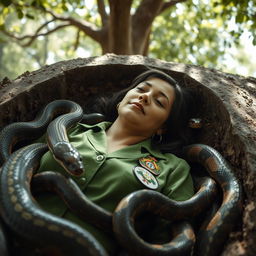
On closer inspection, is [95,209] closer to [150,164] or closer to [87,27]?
[150,164]

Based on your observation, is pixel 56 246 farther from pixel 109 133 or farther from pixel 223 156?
pixel 223 156

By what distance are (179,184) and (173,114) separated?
2.63 ft

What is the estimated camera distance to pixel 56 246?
182 centimetres

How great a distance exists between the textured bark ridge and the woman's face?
483 millimetres

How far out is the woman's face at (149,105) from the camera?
9.30 ft

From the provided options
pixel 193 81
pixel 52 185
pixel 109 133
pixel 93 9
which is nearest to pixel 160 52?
pixel 93 9

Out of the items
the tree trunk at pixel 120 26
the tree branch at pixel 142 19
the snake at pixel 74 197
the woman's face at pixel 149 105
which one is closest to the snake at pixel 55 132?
the snake at pixel 74 197

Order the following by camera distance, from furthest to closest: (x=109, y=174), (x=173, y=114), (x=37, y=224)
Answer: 1. (x=173, y=114)
2. (x=109, y=174)
3. (x=37, y=224)

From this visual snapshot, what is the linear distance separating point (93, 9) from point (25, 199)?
792cm

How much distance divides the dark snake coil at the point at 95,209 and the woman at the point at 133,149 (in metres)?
0.12

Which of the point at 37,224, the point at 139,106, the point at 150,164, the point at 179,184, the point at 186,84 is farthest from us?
the point at 186,84

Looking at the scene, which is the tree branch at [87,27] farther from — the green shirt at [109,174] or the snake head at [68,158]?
the snake head at [68,158]

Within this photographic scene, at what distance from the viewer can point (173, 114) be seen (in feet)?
10.4

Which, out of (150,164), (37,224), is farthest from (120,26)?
(37,224)
